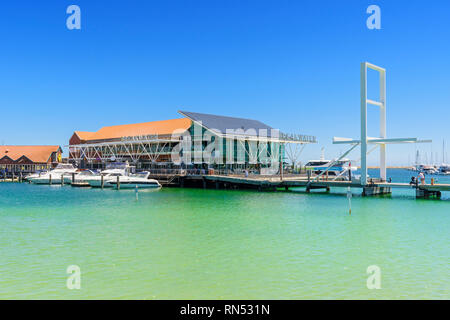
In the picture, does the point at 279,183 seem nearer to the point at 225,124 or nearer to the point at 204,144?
the point at 204,144

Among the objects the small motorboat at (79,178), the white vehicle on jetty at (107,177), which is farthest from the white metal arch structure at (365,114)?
the small motorboat at (79,178)

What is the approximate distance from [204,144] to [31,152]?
51408mm

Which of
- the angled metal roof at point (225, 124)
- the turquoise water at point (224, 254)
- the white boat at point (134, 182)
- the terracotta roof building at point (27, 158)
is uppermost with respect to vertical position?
the angled metal roof at point (225, 124)

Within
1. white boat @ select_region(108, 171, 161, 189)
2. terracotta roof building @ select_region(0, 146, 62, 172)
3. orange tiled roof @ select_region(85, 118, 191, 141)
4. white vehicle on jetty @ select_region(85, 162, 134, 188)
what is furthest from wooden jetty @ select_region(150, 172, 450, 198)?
terracotta roof building @ select_region(0, 146, 62, 172)

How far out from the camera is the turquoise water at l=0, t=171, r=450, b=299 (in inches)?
428

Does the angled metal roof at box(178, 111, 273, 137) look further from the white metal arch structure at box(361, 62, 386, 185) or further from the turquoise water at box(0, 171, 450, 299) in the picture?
the turquoise water at box(0, 171, 450, 299)

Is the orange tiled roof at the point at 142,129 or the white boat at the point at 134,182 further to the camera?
the orange tiled roof at the point at 142,129

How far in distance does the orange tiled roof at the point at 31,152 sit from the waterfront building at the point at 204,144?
83.4 feet

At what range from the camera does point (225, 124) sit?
57.8 meters

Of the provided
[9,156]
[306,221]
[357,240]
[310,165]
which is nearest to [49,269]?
[357,240]

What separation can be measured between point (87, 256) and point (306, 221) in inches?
494

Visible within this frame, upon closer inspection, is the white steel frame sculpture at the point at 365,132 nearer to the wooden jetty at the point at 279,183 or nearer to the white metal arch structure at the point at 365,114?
the white metal arch structure at the point at 365,114

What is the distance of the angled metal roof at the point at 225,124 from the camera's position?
54759mm

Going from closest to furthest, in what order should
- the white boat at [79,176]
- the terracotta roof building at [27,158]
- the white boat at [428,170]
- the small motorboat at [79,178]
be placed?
the small motorboat at [79,178], the white boat at [79,176], the terracotta roof building at [27,158], the white boat at [428,170]
